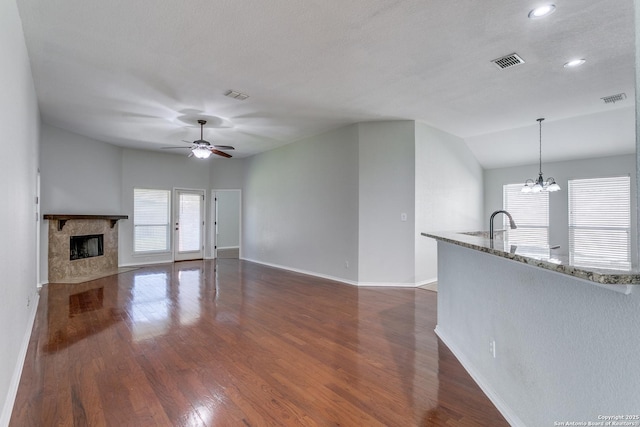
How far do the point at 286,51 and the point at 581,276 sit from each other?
3039 mm

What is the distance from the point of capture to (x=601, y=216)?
614 cm

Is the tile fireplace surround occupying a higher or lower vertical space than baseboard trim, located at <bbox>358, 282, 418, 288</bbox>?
higher

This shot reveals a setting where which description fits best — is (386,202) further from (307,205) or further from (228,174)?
(228,174)

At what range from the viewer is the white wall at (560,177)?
5977 millimetres

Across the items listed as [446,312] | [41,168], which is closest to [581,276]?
[446,312]

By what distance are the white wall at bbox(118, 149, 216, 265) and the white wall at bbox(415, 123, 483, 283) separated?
6.08 metres

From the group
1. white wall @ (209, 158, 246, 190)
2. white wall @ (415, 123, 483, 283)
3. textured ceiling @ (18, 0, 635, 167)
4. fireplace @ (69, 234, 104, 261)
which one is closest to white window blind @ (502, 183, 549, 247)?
white wall @ (415, 123, 483, 283)

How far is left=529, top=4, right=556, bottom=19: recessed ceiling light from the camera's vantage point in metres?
2.47

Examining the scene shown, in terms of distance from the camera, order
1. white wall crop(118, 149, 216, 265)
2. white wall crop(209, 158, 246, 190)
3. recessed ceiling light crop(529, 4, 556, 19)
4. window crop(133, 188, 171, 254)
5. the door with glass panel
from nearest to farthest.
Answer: recessed ceiling light crop(529, 4, 556, 19) → white wall crop(118, 149, 216, 265) → window crop(133, 188, 171, 254) → the door with glass panel → white wall crop(209, 158, 246, 190)

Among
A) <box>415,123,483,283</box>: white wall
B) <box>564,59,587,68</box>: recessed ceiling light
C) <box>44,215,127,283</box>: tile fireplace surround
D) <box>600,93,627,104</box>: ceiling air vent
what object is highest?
<box>564,59,587,68</box>: recessed ceiling light

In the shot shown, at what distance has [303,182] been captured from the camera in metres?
6.88

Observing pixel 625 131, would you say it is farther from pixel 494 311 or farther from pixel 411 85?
pixel 494 311

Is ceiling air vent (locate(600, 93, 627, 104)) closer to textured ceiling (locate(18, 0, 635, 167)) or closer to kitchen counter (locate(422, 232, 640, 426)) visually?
textured ceiling (locate(18, 0, 635, 167))

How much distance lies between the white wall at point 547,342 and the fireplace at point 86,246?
7.30m
